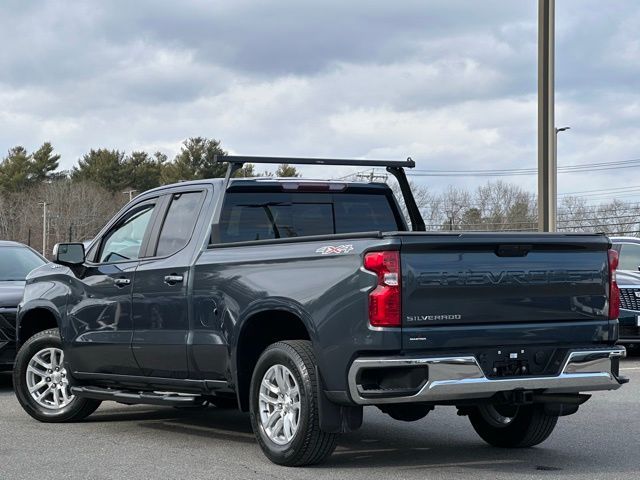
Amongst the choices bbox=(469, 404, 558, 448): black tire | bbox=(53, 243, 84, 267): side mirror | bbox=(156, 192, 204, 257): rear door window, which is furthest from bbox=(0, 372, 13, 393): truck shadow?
bbox=(469, 404, 558, 448): black tire

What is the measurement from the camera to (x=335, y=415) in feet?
23.9

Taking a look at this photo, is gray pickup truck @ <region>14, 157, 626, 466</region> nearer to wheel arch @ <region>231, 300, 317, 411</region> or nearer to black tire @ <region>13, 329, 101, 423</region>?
wheel arch @ <region>231, 300, 317, 411</region>

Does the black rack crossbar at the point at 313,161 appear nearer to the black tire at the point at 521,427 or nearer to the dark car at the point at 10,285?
the black tire at the point at 521,427

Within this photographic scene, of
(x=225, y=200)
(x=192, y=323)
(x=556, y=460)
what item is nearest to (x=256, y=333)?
(x=192, y=323)

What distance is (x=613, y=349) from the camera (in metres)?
7.66

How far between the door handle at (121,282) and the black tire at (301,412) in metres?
1.84

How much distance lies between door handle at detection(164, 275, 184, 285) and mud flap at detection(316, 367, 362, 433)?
1.72 m

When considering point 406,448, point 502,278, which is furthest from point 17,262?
A: point 502,278

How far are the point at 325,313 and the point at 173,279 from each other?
182 centimetres

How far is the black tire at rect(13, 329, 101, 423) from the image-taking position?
10.1 meters

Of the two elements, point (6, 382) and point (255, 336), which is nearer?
point (255, 336)

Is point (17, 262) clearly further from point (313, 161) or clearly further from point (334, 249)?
point (334, 249)

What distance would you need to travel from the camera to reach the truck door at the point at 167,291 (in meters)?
8.59

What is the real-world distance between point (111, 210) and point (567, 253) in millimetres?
95301
